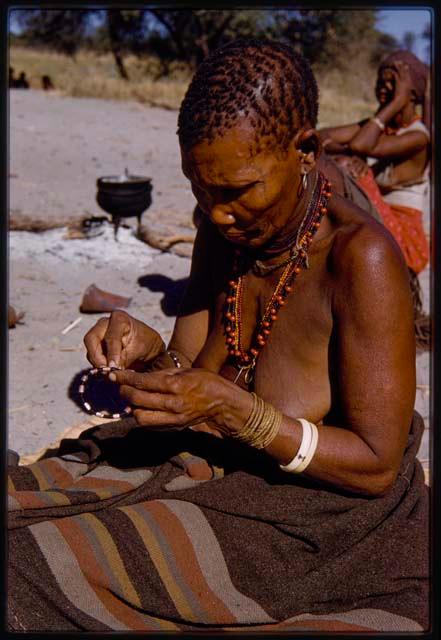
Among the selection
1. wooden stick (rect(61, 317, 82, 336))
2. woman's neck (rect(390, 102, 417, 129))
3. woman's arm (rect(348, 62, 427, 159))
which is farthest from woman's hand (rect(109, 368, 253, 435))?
woman's neck (rect(390, 102, 417, 129))

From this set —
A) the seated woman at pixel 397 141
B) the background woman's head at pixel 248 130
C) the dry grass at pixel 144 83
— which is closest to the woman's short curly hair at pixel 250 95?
the background woman's head at pixel 248 130

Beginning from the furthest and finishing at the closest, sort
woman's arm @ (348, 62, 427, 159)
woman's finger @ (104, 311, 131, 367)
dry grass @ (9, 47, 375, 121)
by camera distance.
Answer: dry grass @ (9, 47, 375, 121) → woman's arm @ (348, 62, 427, 159) → woman's finger @ (104, 311, 131, 367)

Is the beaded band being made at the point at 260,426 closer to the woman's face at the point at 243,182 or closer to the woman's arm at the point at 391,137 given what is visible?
the woman's face at the point at 243,182

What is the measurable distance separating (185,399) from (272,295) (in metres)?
0.51

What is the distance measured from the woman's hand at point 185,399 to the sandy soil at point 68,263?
1.92m

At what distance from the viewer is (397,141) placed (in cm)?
513

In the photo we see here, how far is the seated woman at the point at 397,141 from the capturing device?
5062mm

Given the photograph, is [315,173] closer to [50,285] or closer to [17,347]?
[17,347]

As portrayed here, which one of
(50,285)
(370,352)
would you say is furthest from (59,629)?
(50,285)

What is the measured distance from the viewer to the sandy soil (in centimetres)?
410

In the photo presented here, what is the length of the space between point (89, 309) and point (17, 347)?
2.03 ft

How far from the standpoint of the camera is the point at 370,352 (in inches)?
71.8

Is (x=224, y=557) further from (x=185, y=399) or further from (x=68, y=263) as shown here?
(x=68, y=263)

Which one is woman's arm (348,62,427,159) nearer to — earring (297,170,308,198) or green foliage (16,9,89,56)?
earring (297,170,308,198)
